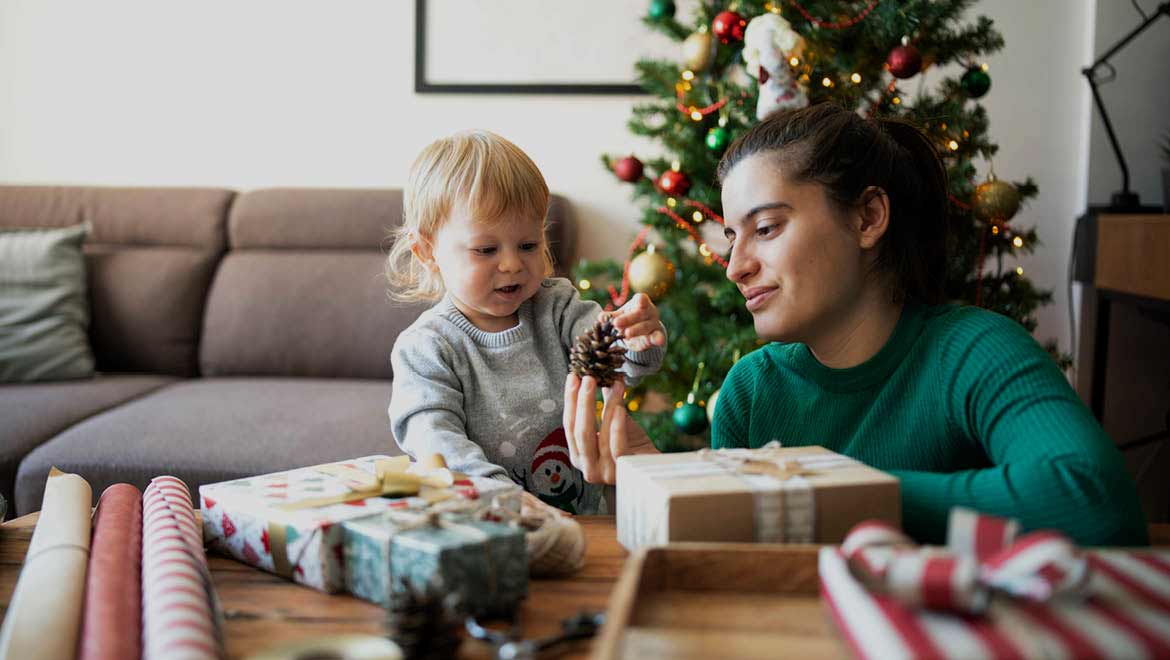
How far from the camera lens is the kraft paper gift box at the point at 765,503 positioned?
767 mm

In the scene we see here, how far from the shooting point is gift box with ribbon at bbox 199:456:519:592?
79 centimetres

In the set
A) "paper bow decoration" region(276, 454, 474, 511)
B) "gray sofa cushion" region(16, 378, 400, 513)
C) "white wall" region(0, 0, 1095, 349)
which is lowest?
"gray sofa cushion" region(16, 378, 400, 513)

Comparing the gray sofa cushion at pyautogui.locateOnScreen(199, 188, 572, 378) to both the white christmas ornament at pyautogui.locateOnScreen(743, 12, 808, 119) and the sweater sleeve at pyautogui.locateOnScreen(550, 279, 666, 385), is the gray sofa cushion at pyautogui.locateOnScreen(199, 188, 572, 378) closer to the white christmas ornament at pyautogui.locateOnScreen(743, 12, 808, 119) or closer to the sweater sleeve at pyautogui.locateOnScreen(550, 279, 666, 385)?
the white christmas ornament at pyautogui.locateOnScreen(743, 12, 808, 119)

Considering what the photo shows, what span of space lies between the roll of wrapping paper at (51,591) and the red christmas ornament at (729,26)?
1.73 m

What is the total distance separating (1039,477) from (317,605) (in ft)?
2.08

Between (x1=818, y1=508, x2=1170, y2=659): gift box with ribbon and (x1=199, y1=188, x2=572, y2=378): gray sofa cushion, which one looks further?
(x1=199, y1=188, x2=572, y2=378): gray sofa cushion

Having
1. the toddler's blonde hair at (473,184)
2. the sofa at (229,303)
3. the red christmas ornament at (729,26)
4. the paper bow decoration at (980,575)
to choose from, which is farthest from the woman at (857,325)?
the sofa at (229,303)

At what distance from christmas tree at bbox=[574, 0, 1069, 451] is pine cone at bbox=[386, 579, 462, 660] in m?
1.59

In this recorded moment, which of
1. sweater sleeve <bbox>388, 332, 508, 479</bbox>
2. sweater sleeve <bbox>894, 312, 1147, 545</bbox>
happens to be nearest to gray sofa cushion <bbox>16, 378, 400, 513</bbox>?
sweater sleeve <bbox>388, 332, 508, 479</bbox>

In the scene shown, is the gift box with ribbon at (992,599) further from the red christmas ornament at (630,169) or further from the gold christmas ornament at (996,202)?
the red christmas ornament at (630,169)

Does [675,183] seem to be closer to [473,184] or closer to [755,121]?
[755,121]

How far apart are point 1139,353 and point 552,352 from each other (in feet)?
7.98

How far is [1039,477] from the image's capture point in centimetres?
86

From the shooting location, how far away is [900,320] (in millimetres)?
1205
